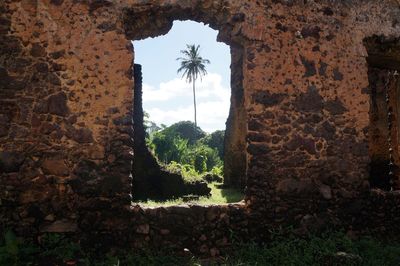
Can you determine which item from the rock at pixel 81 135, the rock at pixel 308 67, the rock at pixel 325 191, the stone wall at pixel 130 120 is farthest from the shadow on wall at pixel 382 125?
the rock at pixel 81 135

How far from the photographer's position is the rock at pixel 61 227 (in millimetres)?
4227

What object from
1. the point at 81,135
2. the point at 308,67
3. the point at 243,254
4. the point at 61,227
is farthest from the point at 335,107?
the point at 61,227

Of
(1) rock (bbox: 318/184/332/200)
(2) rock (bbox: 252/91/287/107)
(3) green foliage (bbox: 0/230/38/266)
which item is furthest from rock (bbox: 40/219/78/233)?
Answer: (1) rock (bbox: 318/184/332/200)

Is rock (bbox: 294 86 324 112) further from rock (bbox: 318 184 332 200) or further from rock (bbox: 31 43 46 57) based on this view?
rock (bbox: 31 43 46 57)

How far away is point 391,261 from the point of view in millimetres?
4672

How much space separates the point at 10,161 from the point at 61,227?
2.99ft

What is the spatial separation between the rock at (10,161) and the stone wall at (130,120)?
0.01 meters

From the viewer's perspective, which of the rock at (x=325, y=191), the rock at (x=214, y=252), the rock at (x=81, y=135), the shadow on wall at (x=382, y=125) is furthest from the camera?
the shadow on wall at (x=382, y=125)

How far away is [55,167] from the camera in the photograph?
14.3ft

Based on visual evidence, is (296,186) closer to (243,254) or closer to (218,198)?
(243,254)

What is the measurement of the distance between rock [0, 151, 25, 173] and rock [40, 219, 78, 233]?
2.33ft

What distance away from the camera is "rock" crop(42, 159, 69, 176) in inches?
171

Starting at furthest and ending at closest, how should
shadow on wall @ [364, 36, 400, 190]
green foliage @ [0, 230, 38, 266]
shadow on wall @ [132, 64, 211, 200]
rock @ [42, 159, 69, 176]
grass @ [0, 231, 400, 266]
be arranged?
1. shadow on wall @ [132, 64, 211, 200]
2. shadow on wall @ [364, 36, 400, 190]
3. rock @ [42, 159, 69, 176]
4. grass @ [0, 231, 400, 266]
5. green foliage @ [0, 230, 38, 266]

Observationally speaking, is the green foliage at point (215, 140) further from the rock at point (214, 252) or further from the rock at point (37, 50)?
the rock at point (37, 50)
